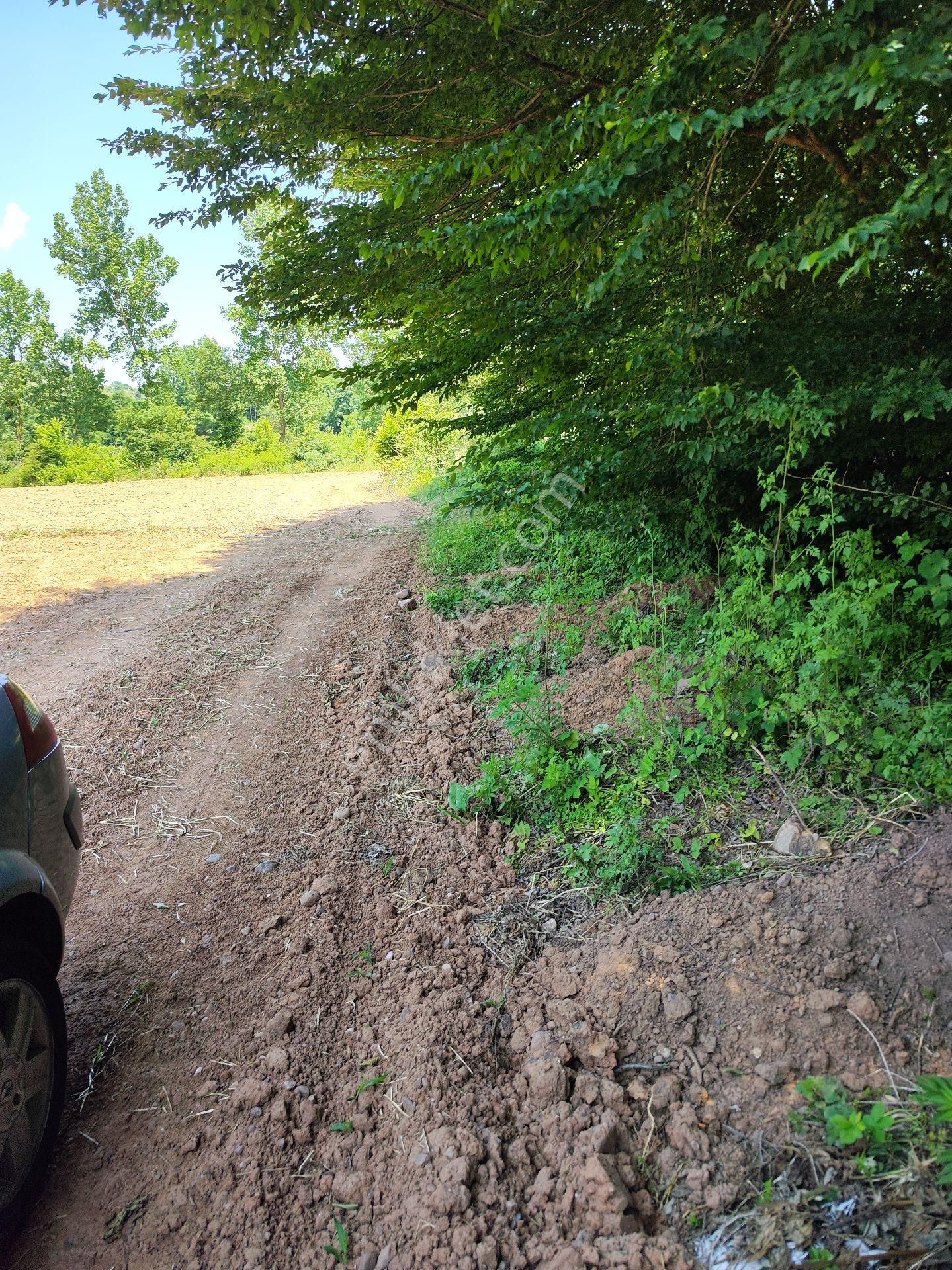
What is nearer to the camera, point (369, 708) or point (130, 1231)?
point (130, 1231)

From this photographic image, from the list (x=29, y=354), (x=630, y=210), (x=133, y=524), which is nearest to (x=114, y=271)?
(x=29, y=354)

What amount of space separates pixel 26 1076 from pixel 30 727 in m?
1.03

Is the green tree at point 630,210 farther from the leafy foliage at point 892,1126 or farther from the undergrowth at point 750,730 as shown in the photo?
the leafy foliage at point 892,1126

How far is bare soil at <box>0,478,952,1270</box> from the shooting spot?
6.42 ft

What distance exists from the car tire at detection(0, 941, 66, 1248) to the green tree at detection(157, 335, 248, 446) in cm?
3950

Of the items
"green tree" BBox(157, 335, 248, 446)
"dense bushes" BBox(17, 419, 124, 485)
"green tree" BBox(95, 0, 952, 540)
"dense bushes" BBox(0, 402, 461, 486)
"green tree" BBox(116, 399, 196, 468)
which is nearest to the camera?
"green tree" BBox(95, 0, 952, 540)

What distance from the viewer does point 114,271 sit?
37375 mm

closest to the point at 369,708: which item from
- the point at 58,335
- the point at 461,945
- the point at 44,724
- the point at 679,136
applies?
the point at 461,945

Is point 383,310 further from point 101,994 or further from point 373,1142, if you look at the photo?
point 373,1142

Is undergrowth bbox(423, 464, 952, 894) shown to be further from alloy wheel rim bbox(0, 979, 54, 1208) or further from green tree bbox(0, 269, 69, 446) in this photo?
green tree bbox(0, 269, 69, 446)

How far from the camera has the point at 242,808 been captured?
4090 millimetres

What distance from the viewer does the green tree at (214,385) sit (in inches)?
1496

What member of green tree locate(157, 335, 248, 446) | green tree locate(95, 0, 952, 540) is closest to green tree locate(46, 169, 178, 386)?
green tree locate(157, 335, 248, 446)

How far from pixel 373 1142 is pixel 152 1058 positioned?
3.03 feet
